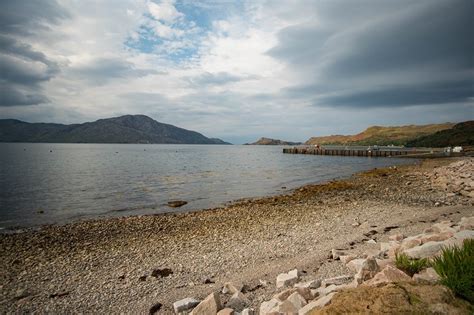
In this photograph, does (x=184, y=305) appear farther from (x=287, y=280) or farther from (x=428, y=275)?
(x=428, y=275)

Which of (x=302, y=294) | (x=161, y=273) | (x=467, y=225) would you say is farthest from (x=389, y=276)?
(x=161, y=273)

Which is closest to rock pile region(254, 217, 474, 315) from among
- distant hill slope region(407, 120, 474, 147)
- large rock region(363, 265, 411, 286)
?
large rock region(363, 265, 411, 286)

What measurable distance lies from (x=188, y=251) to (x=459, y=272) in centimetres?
996

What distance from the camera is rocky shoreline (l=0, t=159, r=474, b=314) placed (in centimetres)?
859

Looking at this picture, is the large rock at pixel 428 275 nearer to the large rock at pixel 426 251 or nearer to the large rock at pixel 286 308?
the large rock at pixel 426 251

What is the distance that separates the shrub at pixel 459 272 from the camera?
170 inches

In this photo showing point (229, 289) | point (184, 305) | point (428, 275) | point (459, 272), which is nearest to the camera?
point (459, 272)

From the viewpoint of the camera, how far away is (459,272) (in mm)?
4730

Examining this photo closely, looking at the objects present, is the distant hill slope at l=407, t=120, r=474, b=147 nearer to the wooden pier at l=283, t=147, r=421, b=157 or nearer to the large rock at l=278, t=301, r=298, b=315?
the wooden pier at l=283, t=147, r=421, b=157

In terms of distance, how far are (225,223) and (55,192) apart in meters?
24.3

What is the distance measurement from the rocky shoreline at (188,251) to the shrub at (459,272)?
3.93 meters

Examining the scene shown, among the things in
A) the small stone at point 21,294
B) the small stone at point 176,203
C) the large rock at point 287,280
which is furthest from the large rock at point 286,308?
the small stone at point 176,203

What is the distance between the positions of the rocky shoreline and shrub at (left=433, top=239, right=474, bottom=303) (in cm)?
393

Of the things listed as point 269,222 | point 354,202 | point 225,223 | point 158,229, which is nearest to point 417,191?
point 354,202
